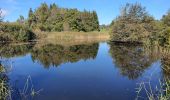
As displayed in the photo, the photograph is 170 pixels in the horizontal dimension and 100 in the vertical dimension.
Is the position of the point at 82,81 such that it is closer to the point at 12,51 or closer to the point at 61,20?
the point at 12,51

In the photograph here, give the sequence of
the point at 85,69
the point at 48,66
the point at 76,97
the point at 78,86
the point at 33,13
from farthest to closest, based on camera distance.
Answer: the point at 33,13
the point at 48,66
the point at 85,69
the point at 78,86
the point at 76,97

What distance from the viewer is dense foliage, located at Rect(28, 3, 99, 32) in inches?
2584

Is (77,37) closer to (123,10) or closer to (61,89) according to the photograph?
(123,10)

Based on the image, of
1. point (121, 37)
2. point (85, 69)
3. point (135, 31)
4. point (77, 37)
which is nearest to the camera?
point (85, 69)

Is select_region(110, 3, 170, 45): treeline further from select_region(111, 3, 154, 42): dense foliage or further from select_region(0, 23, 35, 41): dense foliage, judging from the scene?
select_region(0, 23, 35, 41): dense foliage

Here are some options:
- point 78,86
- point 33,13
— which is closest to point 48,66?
A: point 78,86

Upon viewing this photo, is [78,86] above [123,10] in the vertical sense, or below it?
below

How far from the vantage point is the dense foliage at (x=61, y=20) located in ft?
215

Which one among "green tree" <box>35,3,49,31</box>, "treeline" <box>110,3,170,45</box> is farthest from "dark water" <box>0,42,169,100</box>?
"green tree" <box>35,3,49,31</box>

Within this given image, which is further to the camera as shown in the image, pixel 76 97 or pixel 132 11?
pixel 132 11

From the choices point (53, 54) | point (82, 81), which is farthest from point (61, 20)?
point (82, 81)

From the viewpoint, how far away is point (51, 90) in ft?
38.2

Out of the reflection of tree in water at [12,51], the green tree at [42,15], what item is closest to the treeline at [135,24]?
the reflection of tree in water at [12,51]

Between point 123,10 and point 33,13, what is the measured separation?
37.7 meters
